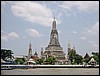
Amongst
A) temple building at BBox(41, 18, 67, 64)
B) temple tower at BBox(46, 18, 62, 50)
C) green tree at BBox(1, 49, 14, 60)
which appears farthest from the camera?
temple tower at BBox(46, 18, 62, 50)

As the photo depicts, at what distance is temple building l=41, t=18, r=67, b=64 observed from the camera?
44625 mm

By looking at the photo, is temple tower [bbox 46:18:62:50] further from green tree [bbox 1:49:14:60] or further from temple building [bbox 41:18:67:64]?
green tree [bbox 1:49:14:60]

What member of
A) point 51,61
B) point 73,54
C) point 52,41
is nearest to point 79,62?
point 73,54

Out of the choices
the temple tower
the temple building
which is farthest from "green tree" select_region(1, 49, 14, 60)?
the temple tower

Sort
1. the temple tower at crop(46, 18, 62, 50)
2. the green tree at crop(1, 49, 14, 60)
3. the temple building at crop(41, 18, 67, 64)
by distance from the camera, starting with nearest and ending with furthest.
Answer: the green tree at crop(1, 49, 14, 60), the temple building at crop(41, 18, 67, 64), the temple tower at crop(46, 18, 62, 50)

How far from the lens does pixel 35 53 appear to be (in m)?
56.2

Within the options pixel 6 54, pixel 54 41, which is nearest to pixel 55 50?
pixel 54 41

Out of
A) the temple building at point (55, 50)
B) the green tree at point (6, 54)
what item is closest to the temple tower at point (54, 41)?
the temple building at point (55, 50)

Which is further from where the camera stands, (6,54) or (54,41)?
(54,41)

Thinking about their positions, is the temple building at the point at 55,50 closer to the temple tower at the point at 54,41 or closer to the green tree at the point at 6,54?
the temple tower at the point at 54,41

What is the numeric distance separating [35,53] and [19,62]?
15.8 m

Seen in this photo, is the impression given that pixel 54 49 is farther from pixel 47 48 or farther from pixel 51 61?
pixel 51 61

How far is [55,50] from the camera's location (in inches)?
1807

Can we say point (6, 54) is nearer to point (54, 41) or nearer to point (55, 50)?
point (55, 50)
